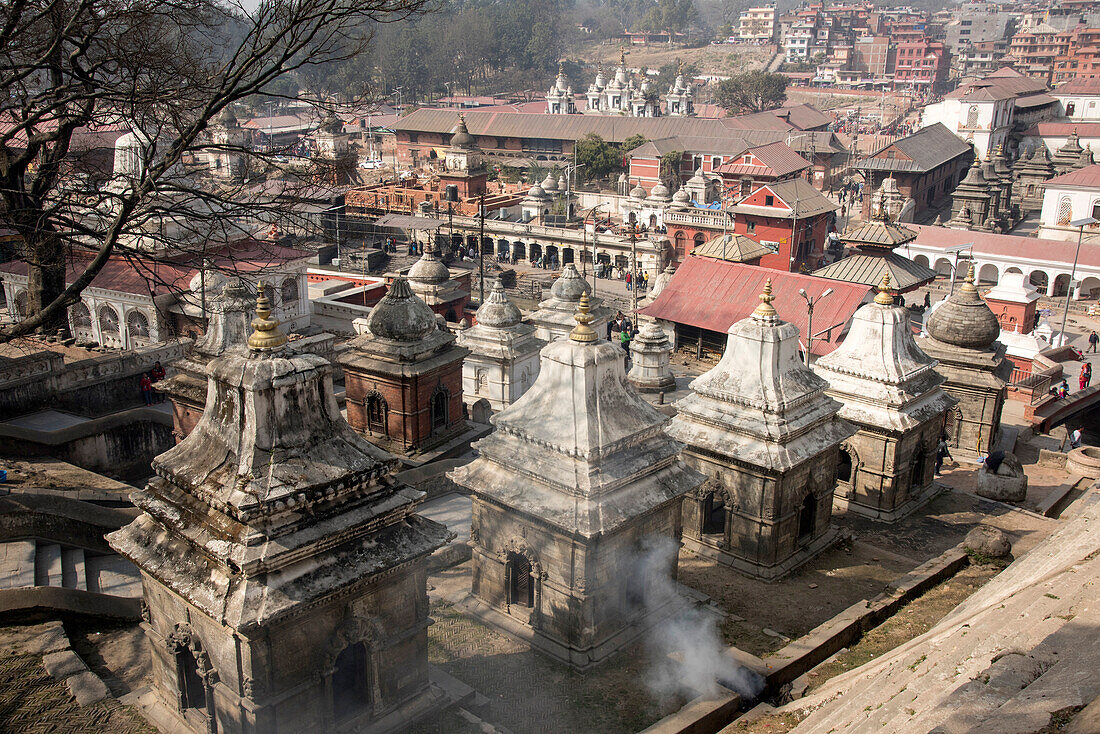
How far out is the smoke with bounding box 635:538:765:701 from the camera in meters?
13.9

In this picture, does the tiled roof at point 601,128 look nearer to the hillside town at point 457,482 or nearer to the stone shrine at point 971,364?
the hillside town at point 457,482

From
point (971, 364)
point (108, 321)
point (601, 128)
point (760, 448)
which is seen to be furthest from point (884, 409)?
point (601, 128)

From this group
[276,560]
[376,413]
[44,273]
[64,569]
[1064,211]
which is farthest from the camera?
[1064,211]

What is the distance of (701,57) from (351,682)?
183 m

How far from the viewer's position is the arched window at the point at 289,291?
117ft

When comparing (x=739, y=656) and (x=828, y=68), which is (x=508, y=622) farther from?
(x=828, y=68)

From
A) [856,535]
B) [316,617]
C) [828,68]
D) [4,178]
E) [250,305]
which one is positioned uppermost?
[828,68]

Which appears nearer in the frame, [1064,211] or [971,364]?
[971,364]

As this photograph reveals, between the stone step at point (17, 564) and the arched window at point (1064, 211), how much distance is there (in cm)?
7097

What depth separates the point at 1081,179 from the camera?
66750 millimetres

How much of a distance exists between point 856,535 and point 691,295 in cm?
1960

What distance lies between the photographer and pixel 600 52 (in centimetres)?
19750

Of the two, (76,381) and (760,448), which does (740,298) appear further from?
(76,381)

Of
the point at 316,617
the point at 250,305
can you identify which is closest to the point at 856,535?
the point at 316,617
